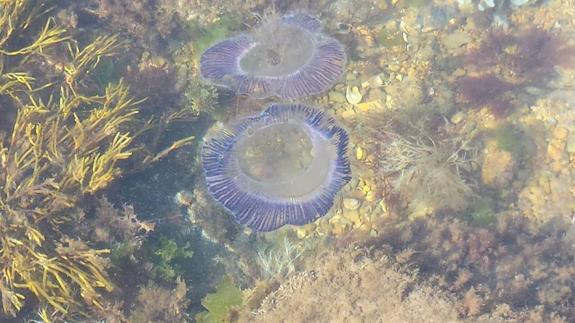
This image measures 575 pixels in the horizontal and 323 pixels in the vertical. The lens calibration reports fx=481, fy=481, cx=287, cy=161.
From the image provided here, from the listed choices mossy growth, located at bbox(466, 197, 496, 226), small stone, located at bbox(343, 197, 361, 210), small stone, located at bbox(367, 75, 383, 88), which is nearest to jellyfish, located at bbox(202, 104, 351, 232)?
small stone, located at bbox(343, 197, 361, 210)

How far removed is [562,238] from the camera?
516 centimetres

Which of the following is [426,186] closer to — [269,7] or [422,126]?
[422,126]

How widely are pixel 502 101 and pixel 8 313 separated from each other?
18.9 ft

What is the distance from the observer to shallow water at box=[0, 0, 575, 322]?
168 inches

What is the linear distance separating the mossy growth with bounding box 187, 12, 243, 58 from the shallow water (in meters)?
0.02

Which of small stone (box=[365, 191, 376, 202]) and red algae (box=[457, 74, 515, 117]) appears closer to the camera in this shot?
small stone (box=[365, 191, 376, 202])

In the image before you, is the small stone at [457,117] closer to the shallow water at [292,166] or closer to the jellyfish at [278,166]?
the shallow water at [292,166]

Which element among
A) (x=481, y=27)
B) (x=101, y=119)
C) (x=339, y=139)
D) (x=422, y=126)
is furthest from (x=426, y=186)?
(x=101, y=119)

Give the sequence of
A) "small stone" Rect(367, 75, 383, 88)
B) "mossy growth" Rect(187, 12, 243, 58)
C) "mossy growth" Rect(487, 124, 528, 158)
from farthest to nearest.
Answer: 1. "mossy growth" Rect(187, 12, 243, 58)
2. "small stone" Rect(367, 75, 383, 88)
3. "mossy growth" Rect(487, 124, 528, 158)

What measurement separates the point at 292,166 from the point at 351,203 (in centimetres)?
92

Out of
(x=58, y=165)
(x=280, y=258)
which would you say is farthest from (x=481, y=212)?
(x=58, y=165)

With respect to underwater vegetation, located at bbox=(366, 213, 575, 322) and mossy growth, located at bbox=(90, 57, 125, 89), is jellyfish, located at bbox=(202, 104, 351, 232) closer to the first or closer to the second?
underwater vegetation, located at bbox=(366, 213, 575, 322)

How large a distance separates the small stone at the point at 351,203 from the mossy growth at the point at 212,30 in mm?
2604

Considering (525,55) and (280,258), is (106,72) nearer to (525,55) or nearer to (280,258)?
(280,258)
